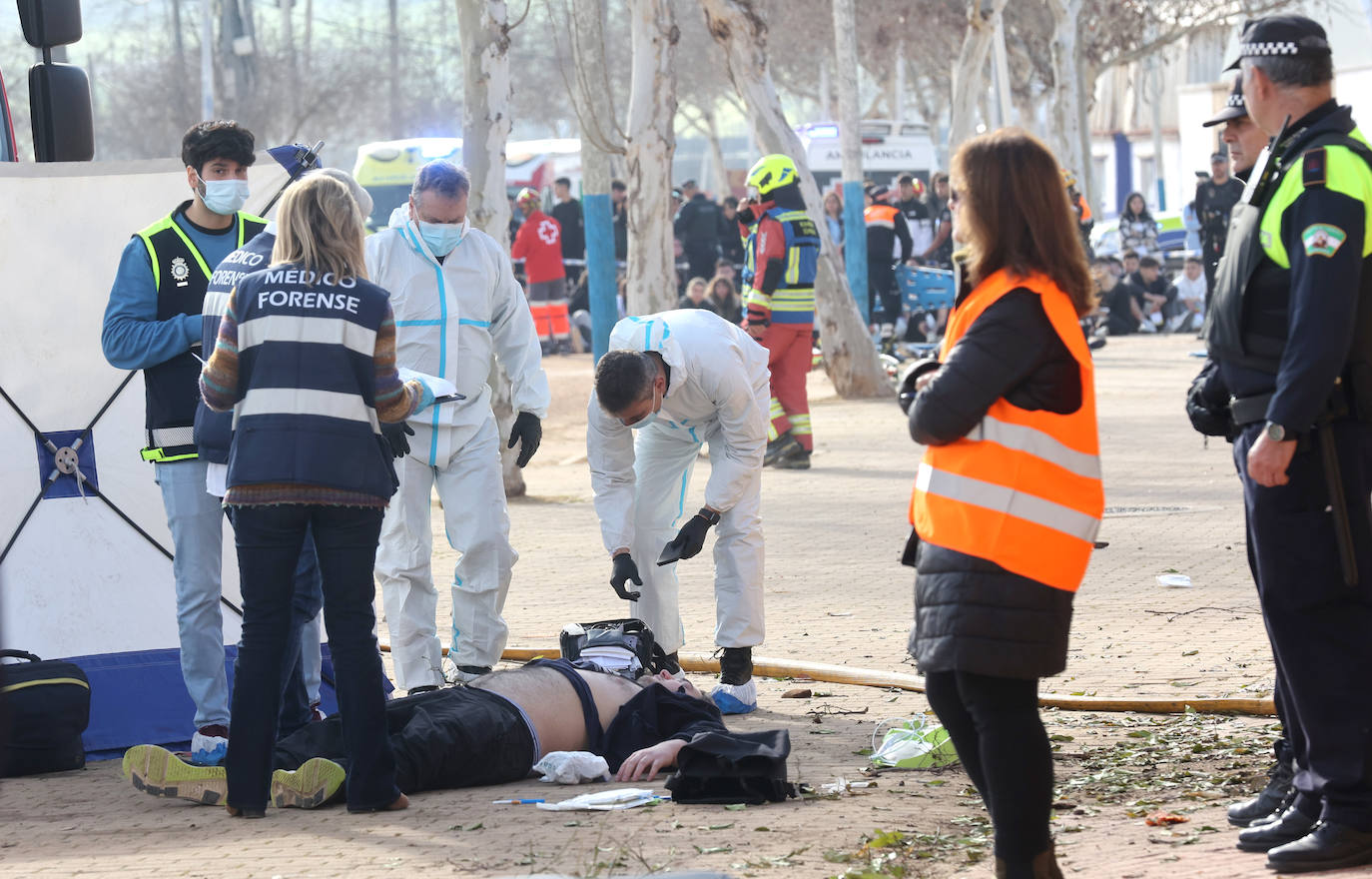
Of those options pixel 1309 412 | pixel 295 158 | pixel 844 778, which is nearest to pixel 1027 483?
pixel 1309 412

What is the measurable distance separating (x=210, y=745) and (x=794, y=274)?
7.18 meters

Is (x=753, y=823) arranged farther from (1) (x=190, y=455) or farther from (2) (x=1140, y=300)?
(2) (x=1140, y=300)

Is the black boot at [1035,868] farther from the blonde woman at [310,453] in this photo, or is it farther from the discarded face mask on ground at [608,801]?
the blonde woman at [310,453]

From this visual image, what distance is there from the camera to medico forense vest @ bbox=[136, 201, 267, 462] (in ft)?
19.4

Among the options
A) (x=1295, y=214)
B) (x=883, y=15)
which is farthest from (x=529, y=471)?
(x=883, y=15)

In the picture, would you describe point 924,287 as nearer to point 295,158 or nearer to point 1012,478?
point 295,158

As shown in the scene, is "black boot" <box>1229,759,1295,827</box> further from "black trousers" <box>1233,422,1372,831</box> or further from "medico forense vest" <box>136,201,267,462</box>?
"medico forense vest" <box>136,201,267,462</box>

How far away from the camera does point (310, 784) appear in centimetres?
539

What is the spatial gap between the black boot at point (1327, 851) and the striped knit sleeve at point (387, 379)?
2.74 m

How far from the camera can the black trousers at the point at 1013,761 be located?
3906 mm

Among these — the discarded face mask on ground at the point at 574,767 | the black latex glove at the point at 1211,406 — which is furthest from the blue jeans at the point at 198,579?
the black latex glove at the point at 1211,406

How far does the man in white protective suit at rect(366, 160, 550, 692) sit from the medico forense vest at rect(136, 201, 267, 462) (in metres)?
0.97

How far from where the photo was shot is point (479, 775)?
5656 millimetres

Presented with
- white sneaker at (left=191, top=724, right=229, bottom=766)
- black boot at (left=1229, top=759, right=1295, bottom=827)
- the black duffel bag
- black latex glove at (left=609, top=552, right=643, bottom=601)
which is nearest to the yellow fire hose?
black latex glove at (left=609, top=552, right=643, bottom=601)
